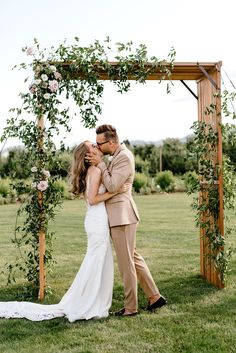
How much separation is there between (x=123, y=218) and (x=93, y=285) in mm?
647

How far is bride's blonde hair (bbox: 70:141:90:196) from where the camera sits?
17.0 feet

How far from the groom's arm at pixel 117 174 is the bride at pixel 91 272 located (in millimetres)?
92

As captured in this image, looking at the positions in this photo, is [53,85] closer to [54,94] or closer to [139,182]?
[54,94]

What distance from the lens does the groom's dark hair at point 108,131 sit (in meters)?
5.12

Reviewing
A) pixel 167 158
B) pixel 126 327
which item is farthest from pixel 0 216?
pixel 167 158

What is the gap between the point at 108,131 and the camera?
512 cm

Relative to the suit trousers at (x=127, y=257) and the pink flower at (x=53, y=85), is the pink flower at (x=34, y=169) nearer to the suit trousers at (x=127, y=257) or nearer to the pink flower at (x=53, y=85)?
the pink flower at (x=53, y=85)

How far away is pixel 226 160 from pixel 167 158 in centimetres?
1716

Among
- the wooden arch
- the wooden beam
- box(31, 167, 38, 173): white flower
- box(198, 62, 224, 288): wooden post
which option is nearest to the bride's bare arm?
box(31, 167, 38, 173): white flower

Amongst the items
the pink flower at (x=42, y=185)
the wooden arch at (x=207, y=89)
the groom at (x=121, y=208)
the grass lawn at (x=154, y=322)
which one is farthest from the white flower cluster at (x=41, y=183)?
the grass lawn at (x=154, y=322)

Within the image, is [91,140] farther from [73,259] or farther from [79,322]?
[73,259]

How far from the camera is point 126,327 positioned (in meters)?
4.71

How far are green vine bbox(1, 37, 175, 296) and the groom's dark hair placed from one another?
0.63 m

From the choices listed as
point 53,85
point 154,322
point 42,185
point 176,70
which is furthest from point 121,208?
point 176,70
